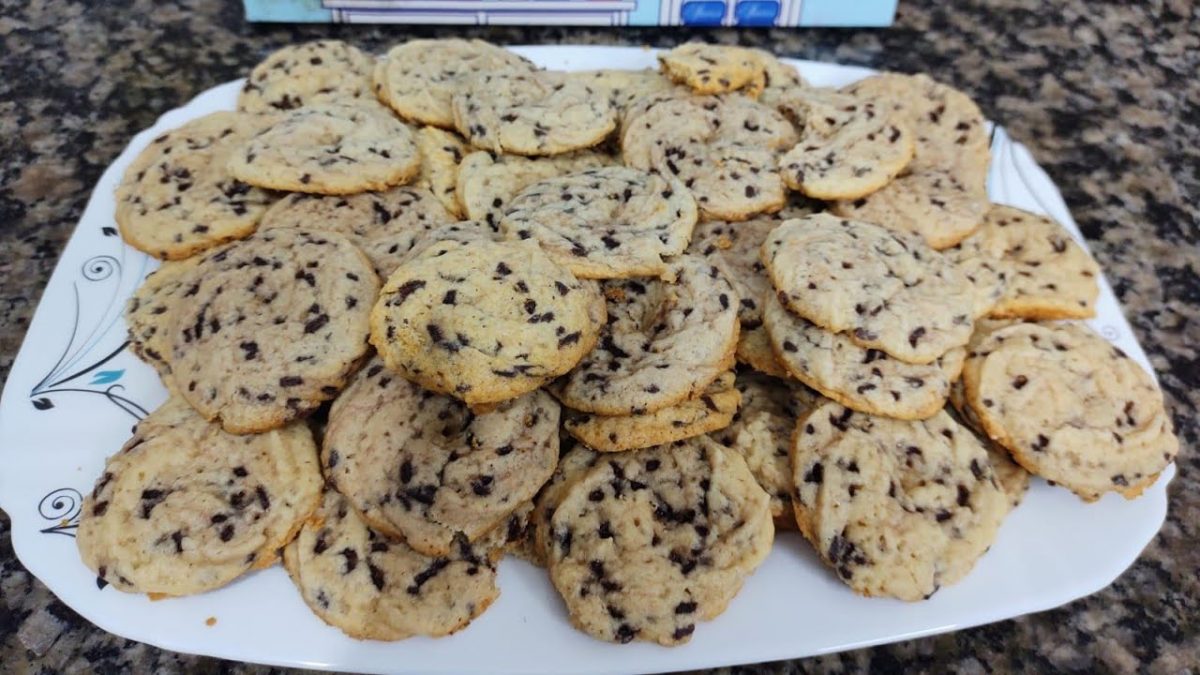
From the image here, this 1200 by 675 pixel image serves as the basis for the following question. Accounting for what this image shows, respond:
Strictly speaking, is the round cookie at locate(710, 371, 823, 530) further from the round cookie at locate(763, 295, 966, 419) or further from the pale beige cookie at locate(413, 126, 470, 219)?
the pale beige cookie at locate(413, 126, 470, 219)

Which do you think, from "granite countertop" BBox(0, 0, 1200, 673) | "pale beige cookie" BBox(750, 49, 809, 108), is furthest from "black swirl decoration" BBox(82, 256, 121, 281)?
"pale beige cookie" BBox(750, 49, 809, 108)

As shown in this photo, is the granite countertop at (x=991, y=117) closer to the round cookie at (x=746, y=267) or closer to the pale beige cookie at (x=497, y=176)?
the round cookie at (x=746, y=267)

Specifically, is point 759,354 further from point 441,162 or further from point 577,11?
point 577,11

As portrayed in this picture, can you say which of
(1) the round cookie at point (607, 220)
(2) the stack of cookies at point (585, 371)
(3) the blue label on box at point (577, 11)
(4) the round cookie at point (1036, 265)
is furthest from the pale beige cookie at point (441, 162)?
(4) the round cookie at point (1036, 265)

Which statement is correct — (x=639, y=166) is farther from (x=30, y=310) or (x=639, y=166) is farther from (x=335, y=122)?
(x=30, y=310)

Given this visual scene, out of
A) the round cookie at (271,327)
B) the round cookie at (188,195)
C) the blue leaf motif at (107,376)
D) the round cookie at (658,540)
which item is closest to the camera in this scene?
the round cookie at (658,540)

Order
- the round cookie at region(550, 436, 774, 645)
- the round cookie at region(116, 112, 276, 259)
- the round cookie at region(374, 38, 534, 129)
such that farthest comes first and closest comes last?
1. the round cookie at region(374, 38, 534, 129)
2. the round cookie at region(116, 112, 276, 259)
3. the round cookie at region(550, 436, 774, 645)

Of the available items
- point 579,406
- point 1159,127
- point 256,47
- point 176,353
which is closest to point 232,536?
point 176,353
